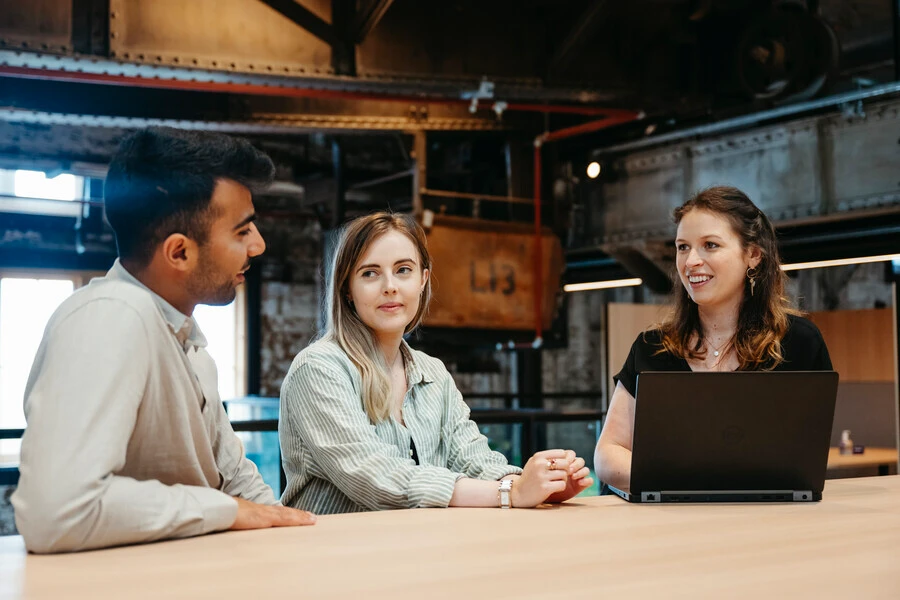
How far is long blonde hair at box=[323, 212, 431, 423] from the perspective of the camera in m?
2.32

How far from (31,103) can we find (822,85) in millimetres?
5074

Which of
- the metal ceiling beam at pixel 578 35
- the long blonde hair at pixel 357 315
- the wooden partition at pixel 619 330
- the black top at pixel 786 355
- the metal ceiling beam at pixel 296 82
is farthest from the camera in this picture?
the wooden partition at pixel 619 330

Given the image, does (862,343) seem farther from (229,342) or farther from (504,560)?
(504,560)

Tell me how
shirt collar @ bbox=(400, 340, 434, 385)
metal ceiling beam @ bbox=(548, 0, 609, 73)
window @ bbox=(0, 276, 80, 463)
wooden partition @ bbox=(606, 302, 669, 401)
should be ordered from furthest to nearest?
window @ bbox=(0, 276, 80, 463) → wooden partition @ bbox=(606, 302, 669, 401) → metal ceiling beam @ bbox=(548, 0, 609, 73) → shirt collar @ bbox=(400, 340, 434, 385)

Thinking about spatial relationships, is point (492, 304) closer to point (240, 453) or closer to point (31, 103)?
point (31, 103)

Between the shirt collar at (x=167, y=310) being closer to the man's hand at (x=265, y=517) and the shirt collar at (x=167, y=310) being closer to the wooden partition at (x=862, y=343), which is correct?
the man's hand at (x=265, y=517)

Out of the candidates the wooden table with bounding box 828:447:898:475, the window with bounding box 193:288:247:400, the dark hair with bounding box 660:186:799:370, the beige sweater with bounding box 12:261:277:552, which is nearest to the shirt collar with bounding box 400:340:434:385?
the dark hair with bounding box 660:186:799:370

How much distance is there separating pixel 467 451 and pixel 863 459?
15.0 feet

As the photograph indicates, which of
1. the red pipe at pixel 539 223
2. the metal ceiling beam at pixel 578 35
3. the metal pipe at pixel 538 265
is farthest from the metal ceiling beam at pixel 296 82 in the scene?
the metal pipe at pixel 538 265

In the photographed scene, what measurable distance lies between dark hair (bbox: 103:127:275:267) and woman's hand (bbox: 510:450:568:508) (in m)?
0.90

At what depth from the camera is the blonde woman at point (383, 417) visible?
2.14 m

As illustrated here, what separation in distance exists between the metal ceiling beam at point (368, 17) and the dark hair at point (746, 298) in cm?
294

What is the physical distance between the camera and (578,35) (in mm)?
5969

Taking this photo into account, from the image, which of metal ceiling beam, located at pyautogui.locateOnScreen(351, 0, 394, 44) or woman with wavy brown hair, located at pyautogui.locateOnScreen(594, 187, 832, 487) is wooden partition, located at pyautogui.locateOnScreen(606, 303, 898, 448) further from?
woman with wavy brown hair, located at pyautogui.locateOnScreen(594, 187, 832, 487)
